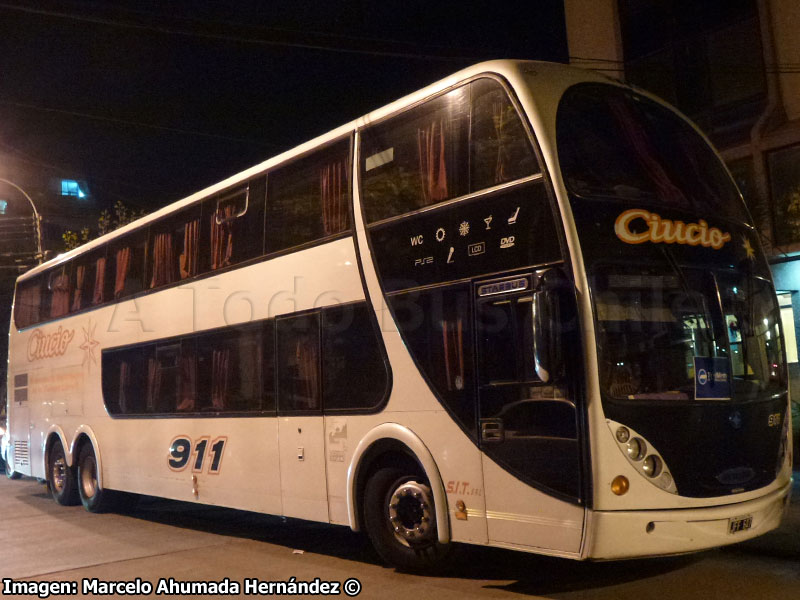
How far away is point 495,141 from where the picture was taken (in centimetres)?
731

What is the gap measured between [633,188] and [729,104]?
11181mm

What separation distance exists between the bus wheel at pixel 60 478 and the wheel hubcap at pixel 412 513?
9.01 meters

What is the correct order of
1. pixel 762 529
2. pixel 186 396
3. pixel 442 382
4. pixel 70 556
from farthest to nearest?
1. pixel 186 396
2. pixel 70 556
3. pixel 442 382
4. pixel 762 529

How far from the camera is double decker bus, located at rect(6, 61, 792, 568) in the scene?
21.2 feet

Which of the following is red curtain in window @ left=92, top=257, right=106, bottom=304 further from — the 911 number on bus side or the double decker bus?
the double decker bus

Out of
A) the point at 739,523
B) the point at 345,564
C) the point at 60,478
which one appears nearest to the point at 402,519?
the point at 345,564

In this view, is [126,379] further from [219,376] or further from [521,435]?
[521,435]

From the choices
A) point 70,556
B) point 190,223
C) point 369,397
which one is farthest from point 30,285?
point 369,397

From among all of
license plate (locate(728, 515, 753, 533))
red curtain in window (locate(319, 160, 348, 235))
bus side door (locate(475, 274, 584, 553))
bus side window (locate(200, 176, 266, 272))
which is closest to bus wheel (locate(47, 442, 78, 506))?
bus side window (locate(200, 176, 266, 272))

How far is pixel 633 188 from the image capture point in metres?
7.02

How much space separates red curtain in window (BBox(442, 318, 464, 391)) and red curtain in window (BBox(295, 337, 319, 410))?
6.63 ft

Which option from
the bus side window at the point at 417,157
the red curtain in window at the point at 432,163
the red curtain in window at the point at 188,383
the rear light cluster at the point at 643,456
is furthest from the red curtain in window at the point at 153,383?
the rear light cluster at the point at 643,456

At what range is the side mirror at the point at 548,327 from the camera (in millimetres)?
6324

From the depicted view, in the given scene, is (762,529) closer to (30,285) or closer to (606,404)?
(606,404)
